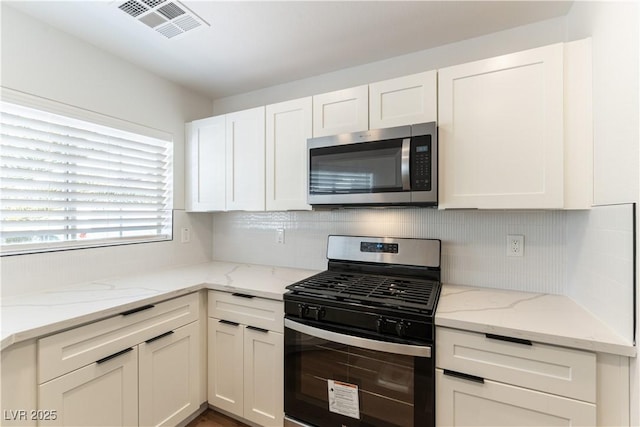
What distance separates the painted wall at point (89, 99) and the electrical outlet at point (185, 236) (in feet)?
0.15

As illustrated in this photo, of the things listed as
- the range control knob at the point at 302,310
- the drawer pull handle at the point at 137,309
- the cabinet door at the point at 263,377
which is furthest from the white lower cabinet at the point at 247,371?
the drawer pull handle at the point at 137,309

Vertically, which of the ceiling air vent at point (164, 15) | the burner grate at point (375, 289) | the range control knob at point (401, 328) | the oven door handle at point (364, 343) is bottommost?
the oven door handle at point (364, 343)

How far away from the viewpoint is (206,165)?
7.88ft

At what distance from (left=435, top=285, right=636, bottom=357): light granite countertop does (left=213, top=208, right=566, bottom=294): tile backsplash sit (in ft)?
0.41

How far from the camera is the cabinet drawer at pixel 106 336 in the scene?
1229 millimetres

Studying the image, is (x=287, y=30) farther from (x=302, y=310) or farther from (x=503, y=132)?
(x=302, y=310)

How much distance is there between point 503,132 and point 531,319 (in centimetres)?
89

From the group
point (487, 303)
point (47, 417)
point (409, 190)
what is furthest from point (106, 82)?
point (487, 303)

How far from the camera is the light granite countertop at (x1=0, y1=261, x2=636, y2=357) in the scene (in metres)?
1.12

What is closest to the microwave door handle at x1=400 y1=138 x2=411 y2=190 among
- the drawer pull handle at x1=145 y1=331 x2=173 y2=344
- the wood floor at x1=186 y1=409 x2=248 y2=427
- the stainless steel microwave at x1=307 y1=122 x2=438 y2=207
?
the stainless steel microwave at x1=307 y1=122 x2=438 y2=207

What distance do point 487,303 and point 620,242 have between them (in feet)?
1.93

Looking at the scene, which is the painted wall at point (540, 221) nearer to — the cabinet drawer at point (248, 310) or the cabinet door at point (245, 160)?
the cabinet door at point (245, 160)

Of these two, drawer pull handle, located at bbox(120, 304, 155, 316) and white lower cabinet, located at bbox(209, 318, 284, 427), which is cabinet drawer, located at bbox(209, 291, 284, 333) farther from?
drawer pull handle, located at bbox(120, 304, 155, 316)

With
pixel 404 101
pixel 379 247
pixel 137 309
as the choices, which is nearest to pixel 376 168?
pixel 404 101
